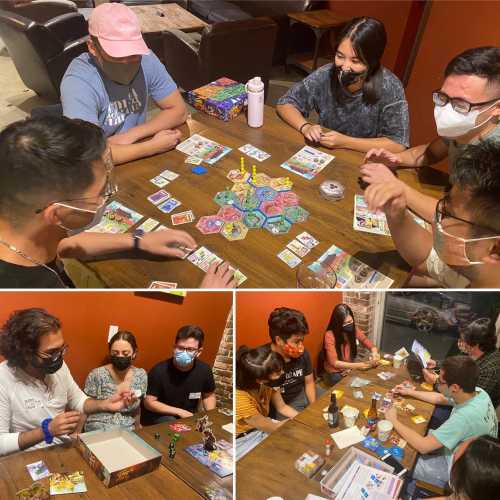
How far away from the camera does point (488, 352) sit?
1.14 meters

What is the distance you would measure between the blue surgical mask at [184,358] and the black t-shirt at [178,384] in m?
0.01

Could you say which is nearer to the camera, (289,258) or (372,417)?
(372,417)

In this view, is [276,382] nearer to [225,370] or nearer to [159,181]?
[225,370]

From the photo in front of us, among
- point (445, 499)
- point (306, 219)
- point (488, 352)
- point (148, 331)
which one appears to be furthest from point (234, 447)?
point (306, 219)

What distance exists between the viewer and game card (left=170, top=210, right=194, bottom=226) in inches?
71.3

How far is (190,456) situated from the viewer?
1231 millimetres

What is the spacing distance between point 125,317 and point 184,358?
7.4 inches

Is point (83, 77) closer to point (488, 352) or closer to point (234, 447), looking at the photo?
point (234, 447)

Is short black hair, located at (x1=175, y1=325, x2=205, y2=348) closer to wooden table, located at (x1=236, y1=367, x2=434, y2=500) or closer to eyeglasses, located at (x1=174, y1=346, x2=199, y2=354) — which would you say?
eyeglasses, located at (x1=174, y1=346, x2=199, y2=354)

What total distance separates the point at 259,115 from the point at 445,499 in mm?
1823

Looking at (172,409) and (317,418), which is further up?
(317,418)

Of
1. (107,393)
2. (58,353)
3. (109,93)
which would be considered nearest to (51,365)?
(58,353)

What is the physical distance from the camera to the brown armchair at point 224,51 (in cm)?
395

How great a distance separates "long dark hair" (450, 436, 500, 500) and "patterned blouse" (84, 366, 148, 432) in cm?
79
